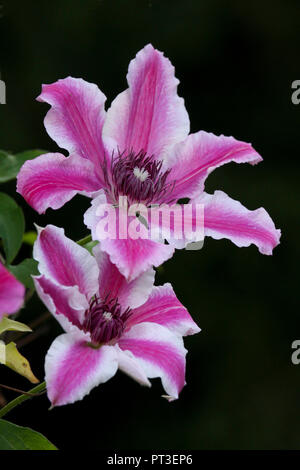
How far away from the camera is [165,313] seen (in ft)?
1.55

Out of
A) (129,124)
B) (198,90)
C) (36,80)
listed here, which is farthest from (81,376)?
(198,90)

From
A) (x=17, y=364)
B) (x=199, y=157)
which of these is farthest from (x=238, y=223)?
(x=17, y=364)

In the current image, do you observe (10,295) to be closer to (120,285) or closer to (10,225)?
(120,285)

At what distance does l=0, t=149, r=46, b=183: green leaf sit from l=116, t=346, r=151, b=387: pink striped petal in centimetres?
28

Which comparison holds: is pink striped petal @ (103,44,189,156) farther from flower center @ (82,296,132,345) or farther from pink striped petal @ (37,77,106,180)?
flower center @ (82,296,132,345)

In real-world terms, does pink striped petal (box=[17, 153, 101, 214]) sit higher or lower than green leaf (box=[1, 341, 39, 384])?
higher

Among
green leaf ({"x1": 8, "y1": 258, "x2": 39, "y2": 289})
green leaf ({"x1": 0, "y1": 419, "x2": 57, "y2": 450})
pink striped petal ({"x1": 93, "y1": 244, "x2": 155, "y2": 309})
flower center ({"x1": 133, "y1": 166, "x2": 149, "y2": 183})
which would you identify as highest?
flower center ({"x1": 133, "y1": 166, "x2": 149, "y2": 183})

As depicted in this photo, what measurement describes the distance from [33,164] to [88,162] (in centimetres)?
4

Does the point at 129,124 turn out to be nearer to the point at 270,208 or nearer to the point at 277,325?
the point at 270,208

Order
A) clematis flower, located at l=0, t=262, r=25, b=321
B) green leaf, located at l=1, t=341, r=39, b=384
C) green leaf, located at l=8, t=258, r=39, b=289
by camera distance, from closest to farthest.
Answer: clematis flower, located at l=0, t=262, r=25, b=321, green leaf, located at l=1, t=341, r=39, b=384, green leaf, located at l=8, t=258, r=39, b=289

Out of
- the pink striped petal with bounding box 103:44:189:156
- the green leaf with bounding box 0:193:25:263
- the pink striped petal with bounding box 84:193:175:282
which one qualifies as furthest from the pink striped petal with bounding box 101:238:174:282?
the green leaf with bounding box 0:193:25:263

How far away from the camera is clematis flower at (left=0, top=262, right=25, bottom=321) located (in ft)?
1.13

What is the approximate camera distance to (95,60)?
6.25 feet

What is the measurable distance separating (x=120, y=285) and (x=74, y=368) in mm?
82
